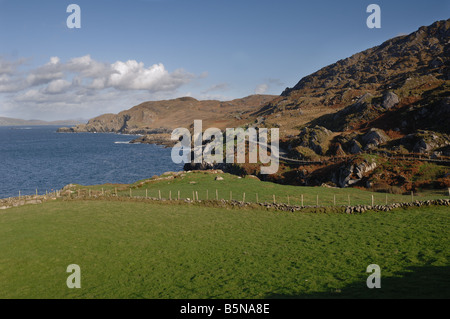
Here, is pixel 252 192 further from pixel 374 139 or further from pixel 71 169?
pixel 71 169

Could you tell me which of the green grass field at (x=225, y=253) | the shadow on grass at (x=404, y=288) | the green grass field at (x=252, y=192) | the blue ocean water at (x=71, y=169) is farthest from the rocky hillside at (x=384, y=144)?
the blue ocean water at (x=71, y=169)

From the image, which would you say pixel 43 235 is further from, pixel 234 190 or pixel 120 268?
pixel 234 190

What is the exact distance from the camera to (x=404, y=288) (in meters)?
17.1

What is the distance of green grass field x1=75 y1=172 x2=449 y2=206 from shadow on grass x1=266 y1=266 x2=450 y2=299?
20573mm

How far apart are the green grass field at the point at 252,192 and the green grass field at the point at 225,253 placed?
7358 mm

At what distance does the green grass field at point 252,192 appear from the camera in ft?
148

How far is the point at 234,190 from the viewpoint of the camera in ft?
172

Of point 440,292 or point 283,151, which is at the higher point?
point 283,151

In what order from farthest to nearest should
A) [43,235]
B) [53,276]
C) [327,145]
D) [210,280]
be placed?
[327,145] < [43,235] < [53,276] < [210,280]

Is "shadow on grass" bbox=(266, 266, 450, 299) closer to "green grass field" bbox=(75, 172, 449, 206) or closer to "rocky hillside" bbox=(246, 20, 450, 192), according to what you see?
"green grass field" bbox=(75, 172, 449, 206)

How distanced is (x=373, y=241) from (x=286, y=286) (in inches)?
491

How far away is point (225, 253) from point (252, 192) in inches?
1036

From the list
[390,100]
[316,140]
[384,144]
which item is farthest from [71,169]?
[390,100]
